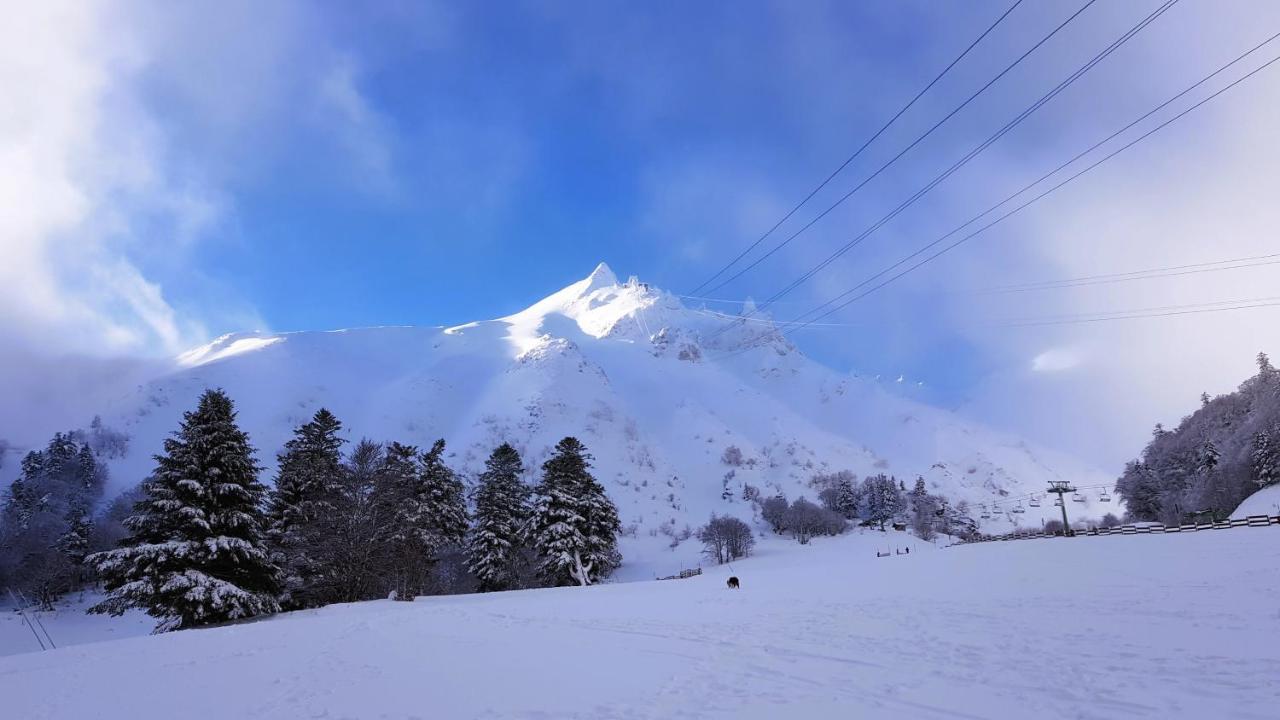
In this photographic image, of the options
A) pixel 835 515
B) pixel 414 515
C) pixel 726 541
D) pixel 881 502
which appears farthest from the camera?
pixel 881 502

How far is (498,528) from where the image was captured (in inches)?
1818

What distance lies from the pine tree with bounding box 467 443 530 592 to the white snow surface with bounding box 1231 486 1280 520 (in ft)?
222

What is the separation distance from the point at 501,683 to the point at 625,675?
1.92 meters

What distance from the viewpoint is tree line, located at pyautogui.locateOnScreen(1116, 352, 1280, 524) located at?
63031 millimetres

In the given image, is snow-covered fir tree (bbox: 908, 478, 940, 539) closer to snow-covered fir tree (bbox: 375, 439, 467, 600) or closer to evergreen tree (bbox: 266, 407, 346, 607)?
snow-covered fir tree (bbox: 375, 439, 467, 600)

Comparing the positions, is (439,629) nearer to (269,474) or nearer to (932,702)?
(932,702)

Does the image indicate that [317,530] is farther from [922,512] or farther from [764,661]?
[922,512]

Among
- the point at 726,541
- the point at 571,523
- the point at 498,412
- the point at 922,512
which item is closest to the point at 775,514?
the point at 726,541

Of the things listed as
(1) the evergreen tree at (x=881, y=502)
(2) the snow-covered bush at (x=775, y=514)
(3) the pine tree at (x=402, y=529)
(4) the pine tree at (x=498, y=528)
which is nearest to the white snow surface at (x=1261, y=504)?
(1) the evergreen tree at (x=881, y=502)

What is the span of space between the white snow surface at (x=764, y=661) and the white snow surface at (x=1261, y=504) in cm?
5363

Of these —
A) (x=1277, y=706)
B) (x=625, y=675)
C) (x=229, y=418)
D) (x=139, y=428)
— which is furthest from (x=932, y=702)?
(x=139, y=428)

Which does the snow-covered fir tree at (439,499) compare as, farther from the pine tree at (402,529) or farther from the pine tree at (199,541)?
the pine tree at (199,541)

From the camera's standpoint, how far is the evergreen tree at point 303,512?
98.2 ft

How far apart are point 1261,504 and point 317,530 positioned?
8398 centimetres
